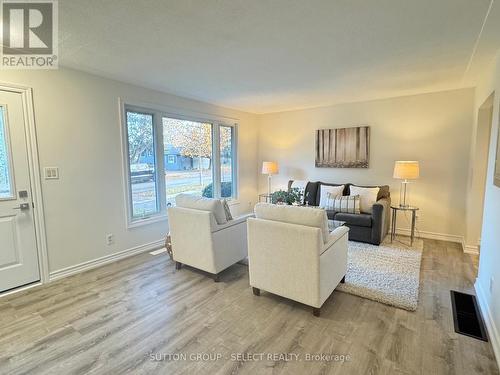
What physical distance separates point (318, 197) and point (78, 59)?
4.12 meters

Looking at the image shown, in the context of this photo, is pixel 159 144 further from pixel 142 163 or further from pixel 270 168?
pixel 270 168

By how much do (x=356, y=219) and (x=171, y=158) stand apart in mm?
3156

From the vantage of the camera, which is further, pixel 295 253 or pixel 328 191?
pixel 328 191

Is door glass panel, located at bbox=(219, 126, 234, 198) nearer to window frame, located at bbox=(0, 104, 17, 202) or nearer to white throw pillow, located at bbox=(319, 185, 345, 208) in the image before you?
white throw pillow, located at bbox=(319, 185, 345, 208)

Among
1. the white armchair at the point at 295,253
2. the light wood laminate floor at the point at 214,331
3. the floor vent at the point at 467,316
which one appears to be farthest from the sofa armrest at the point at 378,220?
the white armchair at the point at 295,253

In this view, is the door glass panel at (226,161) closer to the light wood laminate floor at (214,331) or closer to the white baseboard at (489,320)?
the light wood laminate floor at (214,331)

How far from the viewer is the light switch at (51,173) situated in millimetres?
2876

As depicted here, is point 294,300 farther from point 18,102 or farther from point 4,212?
point 18,102

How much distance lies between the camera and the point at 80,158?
314cm

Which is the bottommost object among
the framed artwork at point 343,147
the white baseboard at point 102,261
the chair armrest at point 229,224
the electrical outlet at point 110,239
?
the white baseboard at point 102,261

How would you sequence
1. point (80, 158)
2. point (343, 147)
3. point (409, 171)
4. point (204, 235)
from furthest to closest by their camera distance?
point (343, 147)
point (409, 171)
point (80, 158)
point (204, 235)

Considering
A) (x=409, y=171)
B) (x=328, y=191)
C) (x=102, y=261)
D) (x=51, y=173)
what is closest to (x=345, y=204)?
(x=328, y=191)

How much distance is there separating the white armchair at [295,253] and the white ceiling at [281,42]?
4.93 ft

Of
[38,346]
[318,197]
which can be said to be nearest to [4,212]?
[38,346]
